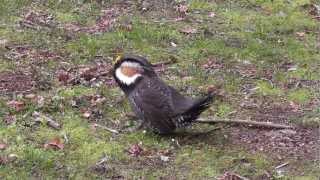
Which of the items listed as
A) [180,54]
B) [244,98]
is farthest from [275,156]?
[180,54]

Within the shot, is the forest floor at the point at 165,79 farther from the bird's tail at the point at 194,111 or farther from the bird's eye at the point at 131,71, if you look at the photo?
the bird's eye at the point at 131,71

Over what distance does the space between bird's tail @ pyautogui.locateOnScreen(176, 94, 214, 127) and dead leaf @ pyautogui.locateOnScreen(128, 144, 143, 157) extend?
517 mm

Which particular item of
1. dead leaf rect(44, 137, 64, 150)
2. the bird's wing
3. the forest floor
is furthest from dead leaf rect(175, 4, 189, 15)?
dead leaf rect(44, 137, 64, 150)

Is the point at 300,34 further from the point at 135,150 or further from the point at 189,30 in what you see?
the point at 135,150

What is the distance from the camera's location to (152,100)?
8.09 m

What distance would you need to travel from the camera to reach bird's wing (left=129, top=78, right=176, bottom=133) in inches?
317

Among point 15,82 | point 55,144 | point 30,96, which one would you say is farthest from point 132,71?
point 15,82

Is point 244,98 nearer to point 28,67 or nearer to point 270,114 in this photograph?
point 270,114

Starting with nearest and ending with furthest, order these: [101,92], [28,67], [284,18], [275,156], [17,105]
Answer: [275,156] < [17,105] < [101,92] < [28,67] < [284,18]

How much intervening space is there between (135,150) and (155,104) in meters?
0.56

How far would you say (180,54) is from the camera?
36.2 feet

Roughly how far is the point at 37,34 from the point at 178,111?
13.6 feet

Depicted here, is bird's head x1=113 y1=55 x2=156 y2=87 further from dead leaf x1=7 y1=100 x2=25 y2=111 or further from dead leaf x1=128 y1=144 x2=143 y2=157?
dead leaf x1=7 y1=100 x2=25 y2=111

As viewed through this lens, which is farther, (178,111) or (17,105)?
(17,105)
